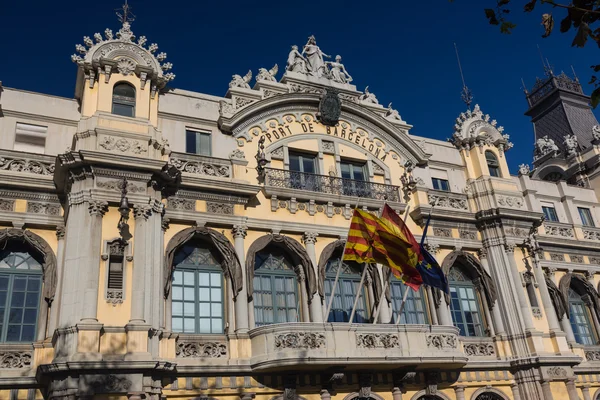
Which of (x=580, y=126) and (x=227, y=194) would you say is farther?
(x=580, y=126)

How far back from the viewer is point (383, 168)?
23750 millimetres

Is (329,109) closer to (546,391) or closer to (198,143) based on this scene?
(198,143)

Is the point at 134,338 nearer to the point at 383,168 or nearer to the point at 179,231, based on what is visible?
the point at 179,231

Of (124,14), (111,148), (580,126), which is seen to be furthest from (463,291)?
(580,126)

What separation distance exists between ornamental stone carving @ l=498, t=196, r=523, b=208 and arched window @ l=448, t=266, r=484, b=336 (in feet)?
11.5

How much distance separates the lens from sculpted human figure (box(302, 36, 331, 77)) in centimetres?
2450

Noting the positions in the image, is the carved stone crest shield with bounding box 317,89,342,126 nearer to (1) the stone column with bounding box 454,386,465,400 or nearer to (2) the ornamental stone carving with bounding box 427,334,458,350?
(2) the ornamental stone carving with bounding box 427,334,458,350

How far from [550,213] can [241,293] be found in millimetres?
17621

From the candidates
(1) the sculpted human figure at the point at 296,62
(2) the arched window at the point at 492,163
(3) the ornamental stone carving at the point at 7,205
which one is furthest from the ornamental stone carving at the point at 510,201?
(3) the ornamental stone carving at the point at 7,205

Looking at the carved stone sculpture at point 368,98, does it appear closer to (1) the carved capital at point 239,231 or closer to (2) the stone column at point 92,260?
(1) the carved capital at point 239,231

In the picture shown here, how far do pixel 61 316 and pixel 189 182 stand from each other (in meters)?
5.76

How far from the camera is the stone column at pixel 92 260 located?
49.9 ft

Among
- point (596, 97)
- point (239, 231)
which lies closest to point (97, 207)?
point (239, 231)

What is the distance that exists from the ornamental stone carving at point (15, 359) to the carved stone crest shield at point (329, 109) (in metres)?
13.5
